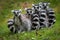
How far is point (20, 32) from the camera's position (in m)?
19.6

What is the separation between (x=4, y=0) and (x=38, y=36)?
9.78 m

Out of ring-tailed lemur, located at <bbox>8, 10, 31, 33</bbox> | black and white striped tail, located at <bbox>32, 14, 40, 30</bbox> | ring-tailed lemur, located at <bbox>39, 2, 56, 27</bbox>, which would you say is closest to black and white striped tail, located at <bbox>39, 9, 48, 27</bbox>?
ring-tailed lemur, located at <bbox>39, 2, 56, 27</bbox>

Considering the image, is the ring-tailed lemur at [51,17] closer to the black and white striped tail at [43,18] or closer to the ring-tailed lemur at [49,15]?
the ring-tailed lemur at [49,15]

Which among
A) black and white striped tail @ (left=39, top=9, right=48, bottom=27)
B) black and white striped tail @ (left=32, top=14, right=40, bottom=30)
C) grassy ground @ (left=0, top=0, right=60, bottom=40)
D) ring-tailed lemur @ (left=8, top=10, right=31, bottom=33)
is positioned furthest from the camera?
black and white striped tail @ (left=39, top=9, right=48, bottom=27)

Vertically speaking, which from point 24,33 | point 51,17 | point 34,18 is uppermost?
point 34,18

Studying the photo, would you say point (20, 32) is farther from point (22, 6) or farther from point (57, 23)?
point (22, 6)

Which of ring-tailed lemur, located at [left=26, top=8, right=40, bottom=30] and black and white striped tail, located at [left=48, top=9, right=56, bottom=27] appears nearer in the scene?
ring-tailed lemur, located at [left=26, top=8, right=40, bottom=30]

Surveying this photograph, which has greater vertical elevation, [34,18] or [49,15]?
[34,18]

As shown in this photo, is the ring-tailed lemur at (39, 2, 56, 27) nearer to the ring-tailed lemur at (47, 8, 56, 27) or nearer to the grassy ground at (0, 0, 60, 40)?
the ring-tailed lemur at (47, 8, 56, 27)

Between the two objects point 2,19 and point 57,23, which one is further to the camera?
point 2,19

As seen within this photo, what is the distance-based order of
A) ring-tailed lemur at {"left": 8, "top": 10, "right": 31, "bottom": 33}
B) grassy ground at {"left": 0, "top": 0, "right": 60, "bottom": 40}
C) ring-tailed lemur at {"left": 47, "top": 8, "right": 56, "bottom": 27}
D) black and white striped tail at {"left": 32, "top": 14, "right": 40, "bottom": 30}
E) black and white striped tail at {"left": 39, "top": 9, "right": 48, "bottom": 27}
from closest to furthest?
grassy ground at {"left": 0, "top": 0, "right": 60, "bottom": 40}, ring-tailed lemur at {"left": 8, "top": 10, "right": 31, "bottom": 33}, black and white striped tail at {"left": 32, "top": 14, "right": 40, "bottom": 30}, black and white striped tail at {"left": 39, "top": 9, "right": 48, "bottom": 27}, ring-tailed lemur at {"left": 47, "top": 8, "right": 56, "bottom": 27}

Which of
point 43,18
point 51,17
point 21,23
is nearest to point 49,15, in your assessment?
point 51,17

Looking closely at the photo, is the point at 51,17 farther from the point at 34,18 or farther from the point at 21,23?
the point at 21,23

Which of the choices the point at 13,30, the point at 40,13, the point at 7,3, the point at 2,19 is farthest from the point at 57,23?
the point at 7,3
